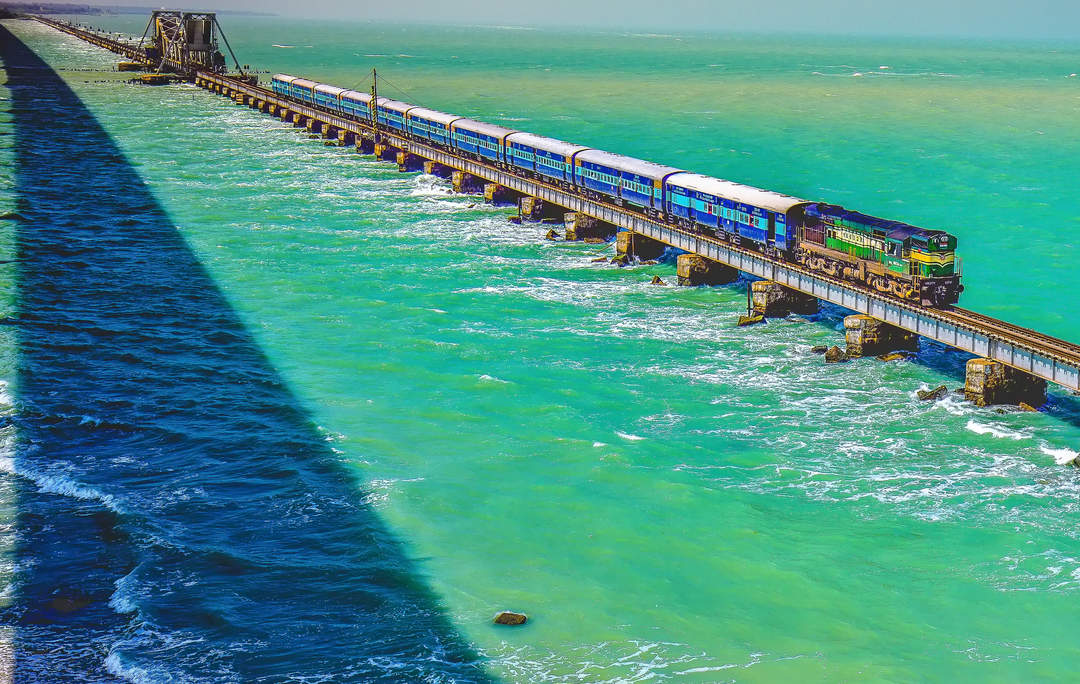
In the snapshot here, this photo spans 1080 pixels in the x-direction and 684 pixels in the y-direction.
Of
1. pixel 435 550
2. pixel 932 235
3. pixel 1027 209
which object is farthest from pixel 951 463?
pixel 1027 209

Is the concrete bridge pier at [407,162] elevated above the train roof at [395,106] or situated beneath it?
situated beneath

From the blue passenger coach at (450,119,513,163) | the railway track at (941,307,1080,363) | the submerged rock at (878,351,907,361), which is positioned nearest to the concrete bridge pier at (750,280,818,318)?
the submerged rock at (878,351,907,361)

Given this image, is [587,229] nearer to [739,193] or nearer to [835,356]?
[739,193]

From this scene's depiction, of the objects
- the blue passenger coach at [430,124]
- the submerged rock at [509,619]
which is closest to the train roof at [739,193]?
the submerged rock at [509,619]

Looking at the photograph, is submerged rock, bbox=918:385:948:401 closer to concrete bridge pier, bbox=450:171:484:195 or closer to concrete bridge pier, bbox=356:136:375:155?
concrete bridge pier, bbox=450:171:484:195

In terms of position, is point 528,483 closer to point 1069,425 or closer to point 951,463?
point 951,463

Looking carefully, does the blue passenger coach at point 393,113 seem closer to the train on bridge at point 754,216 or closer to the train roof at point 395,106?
the train roof at point 395,106

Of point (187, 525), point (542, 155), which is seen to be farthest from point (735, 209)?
point (187, 525)
